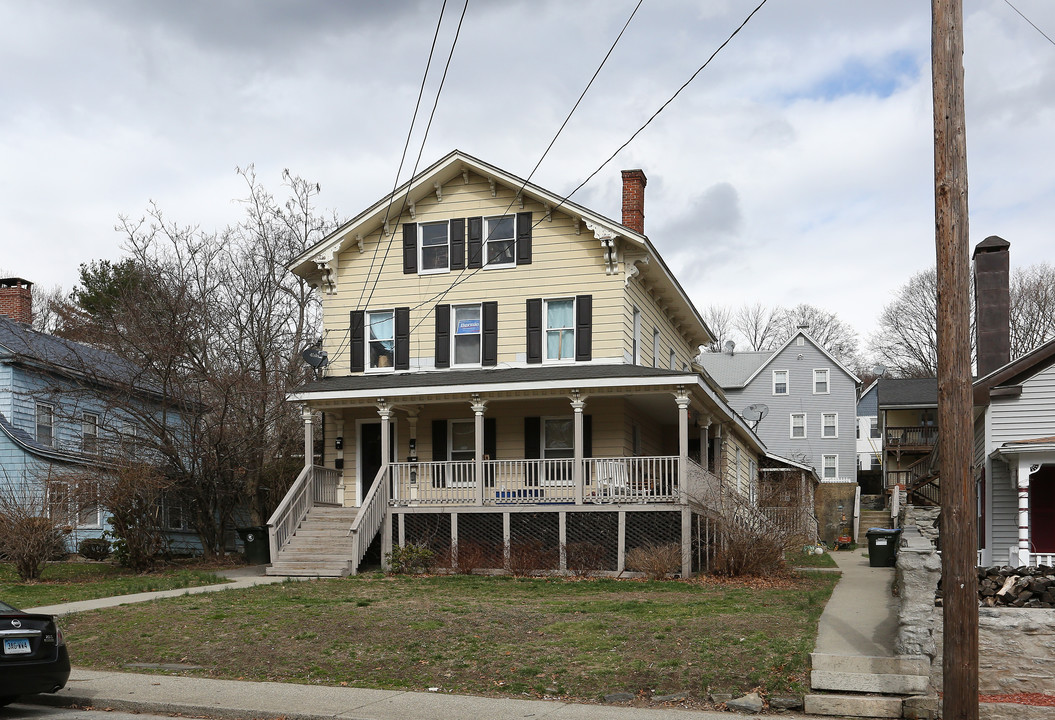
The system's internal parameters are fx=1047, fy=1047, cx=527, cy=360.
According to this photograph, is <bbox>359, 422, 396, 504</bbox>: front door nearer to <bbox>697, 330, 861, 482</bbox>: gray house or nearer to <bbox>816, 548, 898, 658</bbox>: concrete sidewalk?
<bbox>816, 548, 898, 658</bbox>: concrete sidewalk

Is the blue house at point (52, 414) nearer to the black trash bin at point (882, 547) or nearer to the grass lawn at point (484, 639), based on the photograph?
the grass lawn at point (484, 639)

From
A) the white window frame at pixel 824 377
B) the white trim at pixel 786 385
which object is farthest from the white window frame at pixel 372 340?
the white window frame at pixel 824 377

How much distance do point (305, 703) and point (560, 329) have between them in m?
15.0

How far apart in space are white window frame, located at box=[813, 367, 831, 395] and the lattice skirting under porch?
98.5 ft

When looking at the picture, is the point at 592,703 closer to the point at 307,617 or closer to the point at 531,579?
the point at 307,617

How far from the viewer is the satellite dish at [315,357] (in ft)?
82.3

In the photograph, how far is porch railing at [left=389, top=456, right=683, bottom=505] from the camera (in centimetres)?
2227

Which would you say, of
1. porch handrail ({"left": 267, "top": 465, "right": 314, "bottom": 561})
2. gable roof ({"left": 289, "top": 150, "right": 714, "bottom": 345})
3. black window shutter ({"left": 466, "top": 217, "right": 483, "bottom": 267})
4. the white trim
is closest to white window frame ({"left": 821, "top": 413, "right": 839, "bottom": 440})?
the white trim

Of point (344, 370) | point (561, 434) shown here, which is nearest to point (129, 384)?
point (344, 370)

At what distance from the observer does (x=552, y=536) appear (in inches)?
884

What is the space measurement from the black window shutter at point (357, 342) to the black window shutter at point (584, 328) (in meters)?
5.49

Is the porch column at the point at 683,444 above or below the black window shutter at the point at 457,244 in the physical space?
below

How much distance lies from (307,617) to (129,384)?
45.2 feet

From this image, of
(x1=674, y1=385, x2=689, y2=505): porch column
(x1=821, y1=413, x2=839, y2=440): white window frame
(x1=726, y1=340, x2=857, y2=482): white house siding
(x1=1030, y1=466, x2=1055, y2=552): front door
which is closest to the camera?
(x1=1030, y1=466, x2=1055, y2=552): front door
